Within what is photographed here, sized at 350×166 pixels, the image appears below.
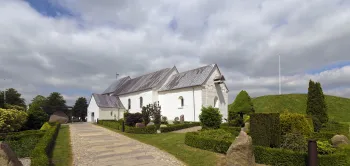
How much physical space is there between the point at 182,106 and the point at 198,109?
3061mm

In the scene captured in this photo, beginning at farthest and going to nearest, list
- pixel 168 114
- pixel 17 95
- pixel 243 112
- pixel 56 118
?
pixel 17 95 < pixel 56 118 < pixel 168 114 < pixel 243 112

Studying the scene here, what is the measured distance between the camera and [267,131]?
34.4ft

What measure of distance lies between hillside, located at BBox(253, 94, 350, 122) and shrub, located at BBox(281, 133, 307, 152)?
23.9 meters

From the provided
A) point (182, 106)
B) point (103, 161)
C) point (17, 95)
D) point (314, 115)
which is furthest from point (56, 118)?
point (314, 115)

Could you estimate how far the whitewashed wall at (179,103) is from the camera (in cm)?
2861

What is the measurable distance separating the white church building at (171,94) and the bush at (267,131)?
17.1m

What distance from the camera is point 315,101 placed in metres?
20.8

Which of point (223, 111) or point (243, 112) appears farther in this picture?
point (223, 111)

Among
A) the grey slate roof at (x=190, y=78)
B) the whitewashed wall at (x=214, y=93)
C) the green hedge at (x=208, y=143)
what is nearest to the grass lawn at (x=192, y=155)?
the green hedge at (x=208, y=143)

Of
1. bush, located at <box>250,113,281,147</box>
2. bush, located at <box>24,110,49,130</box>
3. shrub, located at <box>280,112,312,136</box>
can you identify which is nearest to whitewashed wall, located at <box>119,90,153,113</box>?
bush, located at <box>24,110,49,130</box>

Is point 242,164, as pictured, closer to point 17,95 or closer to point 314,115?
point 314,115

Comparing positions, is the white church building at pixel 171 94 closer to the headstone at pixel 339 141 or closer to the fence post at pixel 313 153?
the headstone at pixel 339 141

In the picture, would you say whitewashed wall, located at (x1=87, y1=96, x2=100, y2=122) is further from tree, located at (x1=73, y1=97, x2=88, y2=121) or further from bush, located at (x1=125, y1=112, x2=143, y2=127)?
bush, located at (x1=125, y1=112, x2=143, y2=127)

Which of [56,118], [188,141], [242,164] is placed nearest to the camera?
[242,164]
